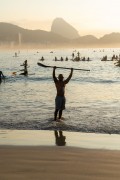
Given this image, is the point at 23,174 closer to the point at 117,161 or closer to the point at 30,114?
the point at 117,161

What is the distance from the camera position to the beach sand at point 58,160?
20.3 feet

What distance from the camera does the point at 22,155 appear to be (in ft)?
25.2

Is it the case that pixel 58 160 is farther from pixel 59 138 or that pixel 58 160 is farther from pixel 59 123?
pixel 59 123

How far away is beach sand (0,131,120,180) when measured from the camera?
6.20m

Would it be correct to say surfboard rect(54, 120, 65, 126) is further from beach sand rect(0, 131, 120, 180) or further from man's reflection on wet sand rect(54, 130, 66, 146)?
beach sand rect(0, 131, 120, 180)

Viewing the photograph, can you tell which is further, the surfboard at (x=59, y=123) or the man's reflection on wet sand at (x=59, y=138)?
the surfboard at (x=59, y=123)

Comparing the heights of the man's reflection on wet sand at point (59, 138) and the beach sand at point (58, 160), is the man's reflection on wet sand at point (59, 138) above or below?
below

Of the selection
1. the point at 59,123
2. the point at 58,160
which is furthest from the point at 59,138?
the point at 58,160

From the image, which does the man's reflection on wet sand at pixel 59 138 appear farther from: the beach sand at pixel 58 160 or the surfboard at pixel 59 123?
the surfboard at pixel 59 123

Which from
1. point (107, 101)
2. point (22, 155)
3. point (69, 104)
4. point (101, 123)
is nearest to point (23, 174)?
point (22, 155)

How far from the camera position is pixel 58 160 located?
734 cm

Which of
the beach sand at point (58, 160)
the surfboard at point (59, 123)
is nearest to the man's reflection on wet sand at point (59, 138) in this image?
the beach sand at point (58, 160)

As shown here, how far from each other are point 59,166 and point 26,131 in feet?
17.5

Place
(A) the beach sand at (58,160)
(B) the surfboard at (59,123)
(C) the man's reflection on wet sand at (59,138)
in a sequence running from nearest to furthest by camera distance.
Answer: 1. (A) the beach sand at (58,160)
2. (C) the man's reflection on wet sand at (59,138)
3. (B) the surfboard at (59,123)
